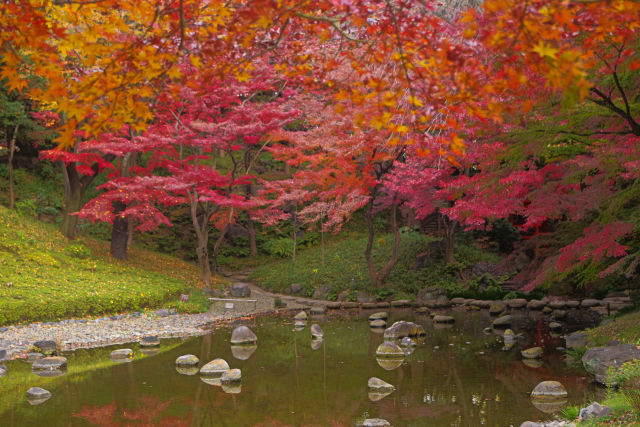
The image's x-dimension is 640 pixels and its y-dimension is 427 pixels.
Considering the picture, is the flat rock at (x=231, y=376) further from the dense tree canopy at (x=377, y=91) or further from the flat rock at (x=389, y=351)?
the dense tree canopy at (x=377, y=91)

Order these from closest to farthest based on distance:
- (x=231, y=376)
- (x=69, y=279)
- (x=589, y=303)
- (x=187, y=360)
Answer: (x=231, y=376)
(x=187, y=360)
(x=69, y=279)
(x=589, y=303)

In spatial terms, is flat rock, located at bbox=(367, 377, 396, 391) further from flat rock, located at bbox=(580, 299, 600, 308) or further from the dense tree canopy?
flat rock, located at bbox=(580, 299, 600, 308)

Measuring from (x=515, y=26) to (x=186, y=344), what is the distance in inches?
348

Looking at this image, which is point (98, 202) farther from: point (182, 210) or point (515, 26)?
point (515, 26)

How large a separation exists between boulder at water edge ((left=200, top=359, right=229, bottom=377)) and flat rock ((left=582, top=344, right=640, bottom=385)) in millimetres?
5030

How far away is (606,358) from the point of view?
6973mm

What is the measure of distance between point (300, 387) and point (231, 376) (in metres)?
0.97

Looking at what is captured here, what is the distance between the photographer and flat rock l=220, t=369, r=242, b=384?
762cm

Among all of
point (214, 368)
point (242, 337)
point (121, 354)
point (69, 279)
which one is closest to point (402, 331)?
point (242, 337)

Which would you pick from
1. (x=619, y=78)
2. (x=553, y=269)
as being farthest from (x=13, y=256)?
(x=619, y=78)

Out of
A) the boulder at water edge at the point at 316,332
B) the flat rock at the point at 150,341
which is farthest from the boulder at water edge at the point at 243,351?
the boulder at water edge at the point at 316,332

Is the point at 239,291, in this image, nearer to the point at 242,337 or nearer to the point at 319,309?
the point at 319,309

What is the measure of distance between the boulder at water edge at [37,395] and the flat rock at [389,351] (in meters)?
5.07

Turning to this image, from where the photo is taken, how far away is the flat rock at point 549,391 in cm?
666
